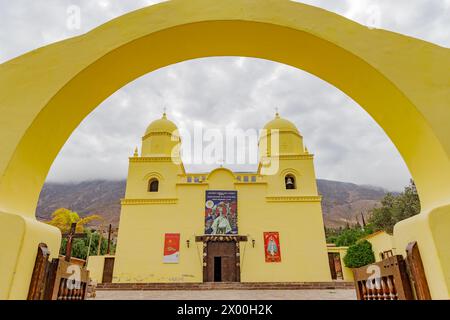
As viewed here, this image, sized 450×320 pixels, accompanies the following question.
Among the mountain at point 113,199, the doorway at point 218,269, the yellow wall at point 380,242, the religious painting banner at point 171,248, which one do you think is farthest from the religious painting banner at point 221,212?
the mountain at point 113,199

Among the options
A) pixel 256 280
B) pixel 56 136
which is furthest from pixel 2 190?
pixel 256 280

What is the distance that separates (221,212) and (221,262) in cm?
254

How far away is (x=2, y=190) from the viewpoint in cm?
172

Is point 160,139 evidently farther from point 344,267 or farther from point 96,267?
point 344,267

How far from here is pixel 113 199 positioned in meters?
68.8

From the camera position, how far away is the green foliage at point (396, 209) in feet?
59.3

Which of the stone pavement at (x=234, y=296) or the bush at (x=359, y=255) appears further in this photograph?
the bush at (x=359, y=255)

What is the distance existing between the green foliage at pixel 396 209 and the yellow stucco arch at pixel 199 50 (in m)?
18.4

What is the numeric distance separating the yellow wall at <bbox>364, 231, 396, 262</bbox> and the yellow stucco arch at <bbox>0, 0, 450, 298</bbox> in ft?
45.0

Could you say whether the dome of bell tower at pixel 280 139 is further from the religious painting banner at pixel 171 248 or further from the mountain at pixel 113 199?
the mountain at pixel 113 199

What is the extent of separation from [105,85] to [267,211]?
46.3 feet

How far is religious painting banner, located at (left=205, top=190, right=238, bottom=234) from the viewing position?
15125 millimetres
